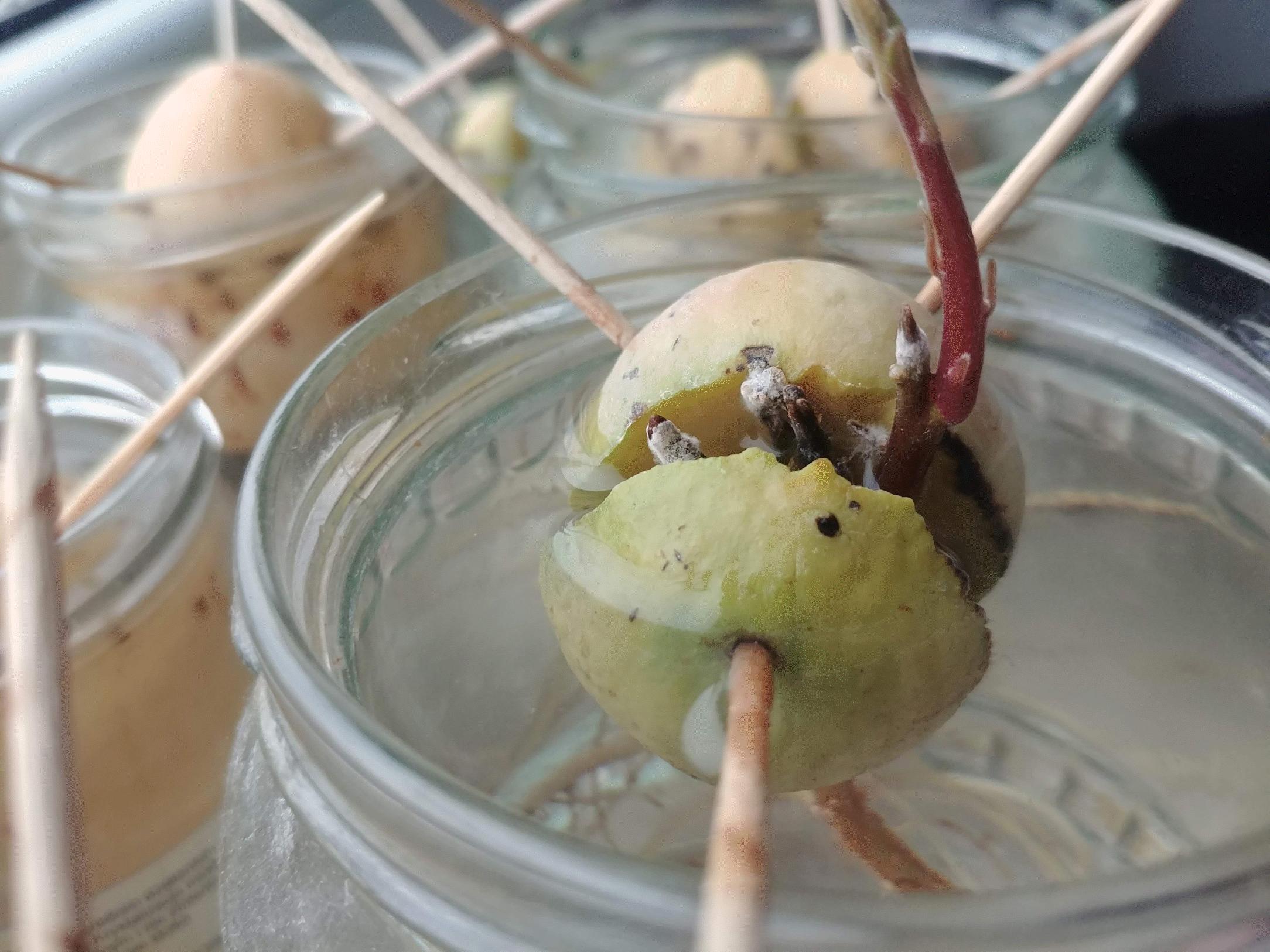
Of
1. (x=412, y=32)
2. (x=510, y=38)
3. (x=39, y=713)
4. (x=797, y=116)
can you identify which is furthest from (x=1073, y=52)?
(x=39, y=713)

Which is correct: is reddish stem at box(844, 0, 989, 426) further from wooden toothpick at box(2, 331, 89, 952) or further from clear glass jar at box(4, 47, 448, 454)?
clear glass jar at box(4, 47, 448, 454)

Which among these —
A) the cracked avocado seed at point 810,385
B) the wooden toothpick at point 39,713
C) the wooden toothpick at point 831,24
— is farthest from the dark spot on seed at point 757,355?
the wooden toothpick at point 831,24

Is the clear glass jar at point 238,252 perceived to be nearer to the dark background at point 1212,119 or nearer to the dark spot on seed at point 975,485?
the dark spot on seed at point 975,485

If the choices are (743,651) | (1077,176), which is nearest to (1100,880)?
(743,651)

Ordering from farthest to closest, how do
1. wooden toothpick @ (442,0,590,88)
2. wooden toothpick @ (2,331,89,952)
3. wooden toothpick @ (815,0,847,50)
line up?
wooden toothpick @ (815,0,847,50) < wooden toothpick @ (442,0,590,88) < wooden toothpick @ (2,331,89,952)

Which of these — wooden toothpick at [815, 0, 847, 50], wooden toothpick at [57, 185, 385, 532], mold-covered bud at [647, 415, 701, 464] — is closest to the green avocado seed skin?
mold-covered bud at [647, 415, 701, 464]

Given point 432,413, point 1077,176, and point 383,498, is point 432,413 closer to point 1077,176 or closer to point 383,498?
point 383,498

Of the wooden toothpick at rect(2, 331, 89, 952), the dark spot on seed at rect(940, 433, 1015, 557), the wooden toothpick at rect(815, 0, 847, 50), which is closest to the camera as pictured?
the wooden toothpick at rect(2, 331, 89, 952)
